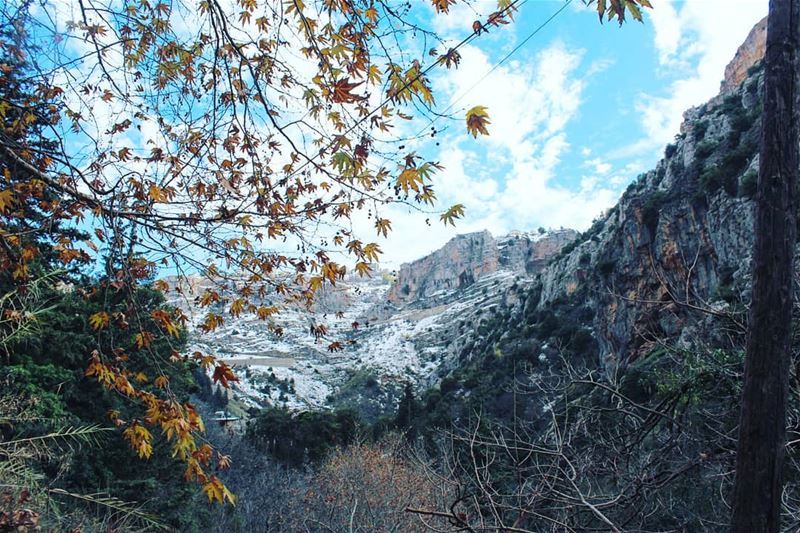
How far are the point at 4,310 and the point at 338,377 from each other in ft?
208

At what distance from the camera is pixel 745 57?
50.9 metres

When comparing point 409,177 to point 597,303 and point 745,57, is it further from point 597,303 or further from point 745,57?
point 745,57

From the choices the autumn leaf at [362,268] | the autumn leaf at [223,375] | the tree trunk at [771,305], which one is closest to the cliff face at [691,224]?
the autumn leaf at [362,268]

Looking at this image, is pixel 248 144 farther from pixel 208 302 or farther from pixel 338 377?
pixel 338 377

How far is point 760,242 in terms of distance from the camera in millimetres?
1889

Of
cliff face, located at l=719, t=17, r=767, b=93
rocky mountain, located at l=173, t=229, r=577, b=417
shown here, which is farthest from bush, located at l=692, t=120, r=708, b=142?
cliff face, located at l=719, t=17, r=767, b=93

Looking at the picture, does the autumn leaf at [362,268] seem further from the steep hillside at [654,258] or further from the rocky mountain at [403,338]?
the rocky mountain at [403,338]

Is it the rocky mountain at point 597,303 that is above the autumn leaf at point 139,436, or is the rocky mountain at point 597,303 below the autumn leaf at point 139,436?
above

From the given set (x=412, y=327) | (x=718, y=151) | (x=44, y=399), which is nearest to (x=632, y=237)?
(x=718, y=151)

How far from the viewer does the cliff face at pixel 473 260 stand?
9131 cm

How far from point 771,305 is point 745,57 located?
Answer: 6437 centimetres

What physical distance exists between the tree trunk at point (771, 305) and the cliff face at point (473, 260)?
82.5 metres

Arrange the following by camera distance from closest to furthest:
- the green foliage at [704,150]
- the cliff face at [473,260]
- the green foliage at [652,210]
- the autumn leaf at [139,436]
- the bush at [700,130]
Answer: the autumn leaf at [139,436] → the green foliage at [652,210] → the green foliage at [704,150] → the bush at [700,130] → the cliff face at [473,260]

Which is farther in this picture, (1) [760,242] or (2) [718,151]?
(2) [718,151]
